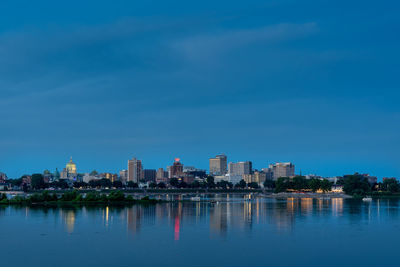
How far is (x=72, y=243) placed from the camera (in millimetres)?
51750

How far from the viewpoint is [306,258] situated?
4419cm

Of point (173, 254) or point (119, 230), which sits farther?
point (119, 230)

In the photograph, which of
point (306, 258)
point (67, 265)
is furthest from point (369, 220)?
point (67, 265)

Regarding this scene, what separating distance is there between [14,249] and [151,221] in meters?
29.5

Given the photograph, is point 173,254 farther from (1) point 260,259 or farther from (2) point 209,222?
(2) point 209,222

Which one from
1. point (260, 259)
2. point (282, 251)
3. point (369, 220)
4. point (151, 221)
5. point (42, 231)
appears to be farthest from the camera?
point (369, 220)

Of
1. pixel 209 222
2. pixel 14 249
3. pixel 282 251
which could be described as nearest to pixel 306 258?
pixel 282 251

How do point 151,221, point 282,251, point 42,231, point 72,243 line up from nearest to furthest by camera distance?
point 282,251, point 72,243, point 42,231, point 151,221

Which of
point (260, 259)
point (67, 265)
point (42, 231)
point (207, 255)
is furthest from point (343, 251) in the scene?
point (42, 231)

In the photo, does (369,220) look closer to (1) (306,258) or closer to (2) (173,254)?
(1) (306,258)

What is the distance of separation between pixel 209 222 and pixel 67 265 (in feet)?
122

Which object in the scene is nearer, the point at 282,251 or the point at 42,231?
the point at 282,251

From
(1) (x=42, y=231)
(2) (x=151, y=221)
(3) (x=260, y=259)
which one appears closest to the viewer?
(3) (x=260, y=259)

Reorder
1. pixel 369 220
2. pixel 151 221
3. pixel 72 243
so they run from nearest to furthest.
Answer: pixel 72 243, pixel 151 221, pixel 369 220
